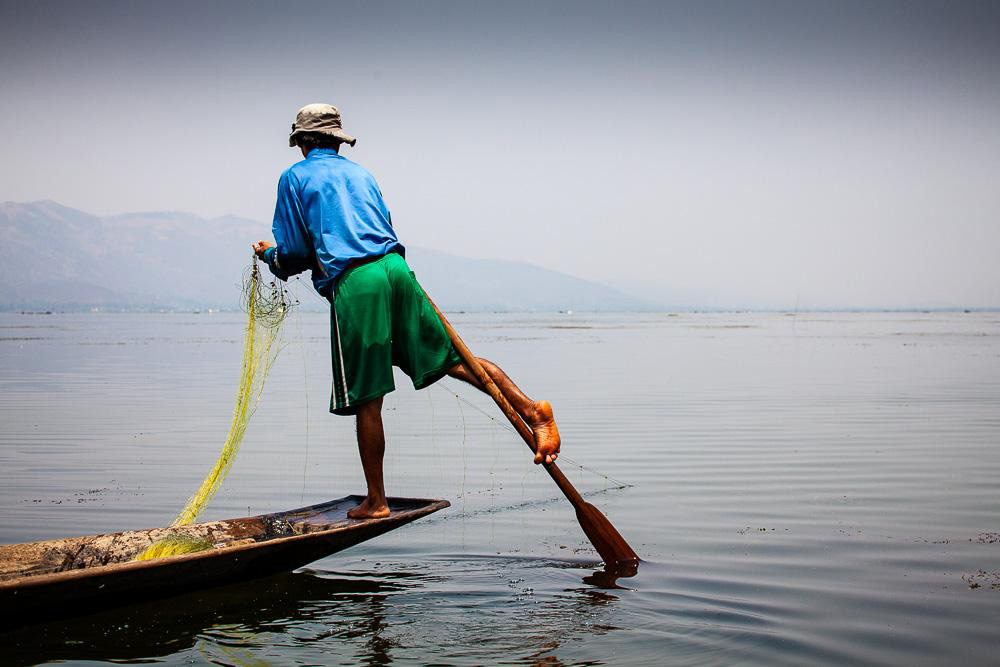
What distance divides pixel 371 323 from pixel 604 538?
192cm

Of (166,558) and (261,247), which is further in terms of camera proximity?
(261,247)

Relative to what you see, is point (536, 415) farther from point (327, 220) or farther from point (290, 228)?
point (290, 228)

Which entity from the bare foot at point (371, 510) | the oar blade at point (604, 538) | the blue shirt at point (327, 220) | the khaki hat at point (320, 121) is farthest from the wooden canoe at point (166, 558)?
the khaki hat at point (320, 121)

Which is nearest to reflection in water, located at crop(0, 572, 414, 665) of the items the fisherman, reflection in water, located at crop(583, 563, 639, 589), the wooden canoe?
the wooden canoe

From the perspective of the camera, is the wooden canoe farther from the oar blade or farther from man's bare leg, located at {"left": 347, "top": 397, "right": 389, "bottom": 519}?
the oar blade

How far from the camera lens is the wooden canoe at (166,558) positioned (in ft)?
15.7

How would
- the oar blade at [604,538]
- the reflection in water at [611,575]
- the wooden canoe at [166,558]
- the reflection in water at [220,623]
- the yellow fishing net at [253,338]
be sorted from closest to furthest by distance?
the wooden canoe at [166,558] → the reflection in water at [220,623] → the reflection in water at [611,575] → the oar blade at [604,538] → the yellow fishing net at [253,338]

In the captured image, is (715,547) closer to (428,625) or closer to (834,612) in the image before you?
(834,612)

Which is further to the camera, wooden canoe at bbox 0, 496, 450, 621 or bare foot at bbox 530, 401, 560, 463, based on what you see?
bare foot at bbox 530, 401, 560, 463

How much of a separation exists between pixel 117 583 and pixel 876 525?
509cm

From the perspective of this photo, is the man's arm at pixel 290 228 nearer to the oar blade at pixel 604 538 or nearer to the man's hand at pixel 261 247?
the man's hand at pixel 261 247

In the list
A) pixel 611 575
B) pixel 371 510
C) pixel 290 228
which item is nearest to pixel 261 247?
pixel 290 228

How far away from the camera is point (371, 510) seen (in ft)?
20.6

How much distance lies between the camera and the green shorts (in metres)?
6.11
